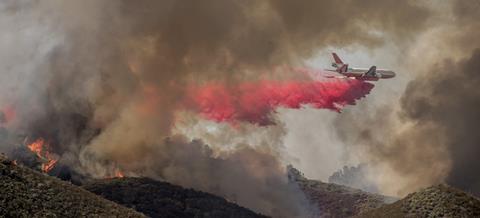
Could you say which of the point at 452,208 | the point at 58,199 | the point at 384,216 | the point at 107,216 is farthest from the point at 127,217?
the point at 452,208

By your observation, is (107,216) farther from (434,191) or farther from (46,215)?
(434,191)

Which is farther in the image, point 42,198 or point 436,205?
point 436,205

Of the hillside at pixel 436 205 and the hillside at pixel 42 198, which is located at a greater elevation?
the hillside at pixel 436 205

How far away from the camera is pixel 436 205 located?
118m

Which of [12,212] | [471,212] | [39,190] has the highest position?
[471,212]

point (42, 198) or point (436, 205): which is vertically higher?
point (436, 205)

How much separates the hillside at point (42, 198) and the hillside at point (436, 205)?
5413 centimetres

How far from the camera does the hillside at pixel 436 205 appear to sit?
11462cm

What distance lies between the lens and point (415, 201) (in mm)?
122438

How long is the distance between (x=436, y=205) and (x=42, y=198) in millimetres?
75086

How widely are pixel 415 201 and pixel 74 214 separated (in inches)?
2697

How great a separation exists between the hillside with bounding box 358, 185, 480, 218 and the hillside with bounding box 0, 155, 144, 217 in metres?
54.1

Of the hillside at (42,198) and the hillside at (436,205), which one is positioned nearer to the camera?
the hillside at (42,198)

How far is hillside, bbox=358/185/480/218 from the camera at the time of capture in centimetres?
11462
